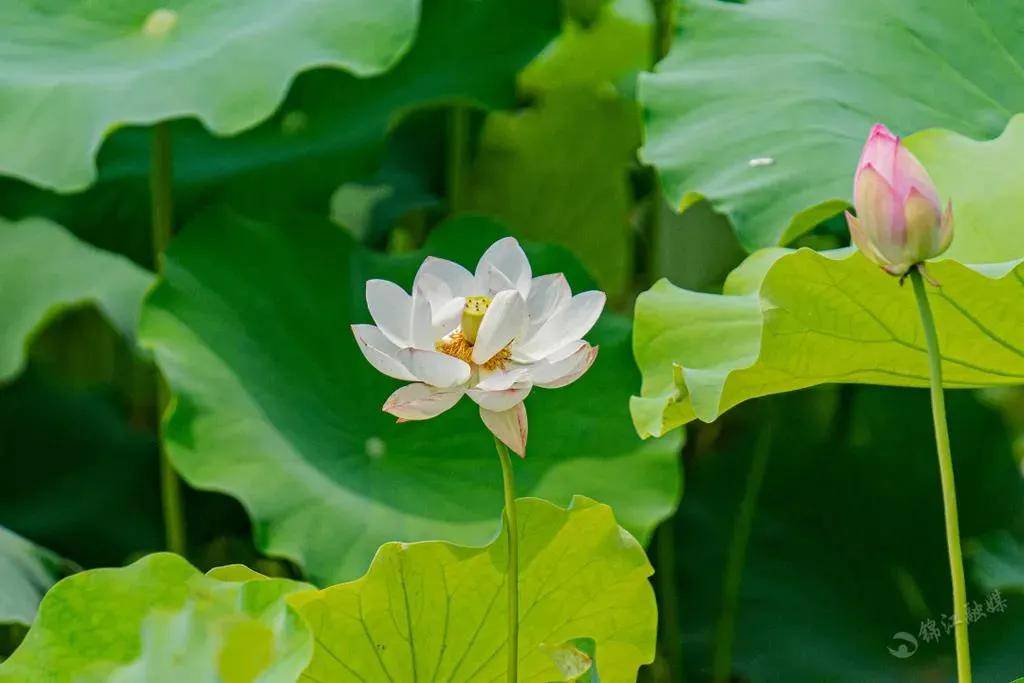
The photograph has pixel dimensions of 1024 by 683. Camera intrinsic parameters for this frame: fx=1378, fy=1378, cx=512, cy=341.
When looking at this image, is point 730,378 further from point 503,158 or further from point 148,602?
point 503,158

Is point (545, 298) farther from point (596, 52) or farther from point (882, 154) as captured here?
point (596, 52)

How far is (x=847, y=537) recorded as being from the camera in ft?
5.82

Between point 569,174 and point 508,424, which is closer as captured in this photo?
point 508,424

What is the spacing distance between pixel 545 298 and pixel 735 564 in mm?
912

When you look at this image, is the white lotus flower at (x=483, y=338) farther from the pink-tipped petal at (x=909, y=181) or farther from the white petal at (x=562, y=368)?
the pink-tipped petal at (x=909, y=181)

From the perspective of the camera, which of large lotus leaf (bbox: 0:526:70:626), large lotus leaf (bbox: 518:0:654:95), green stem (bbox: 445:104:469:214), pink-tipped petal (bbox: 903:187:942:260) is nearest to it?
pink-tipped petal (bbox: 903:187:942:260)

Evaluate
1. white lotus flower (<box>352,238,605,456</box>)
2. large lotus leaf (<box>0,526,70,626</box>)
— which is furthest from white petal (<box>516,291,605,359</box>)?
large lotus leaf (<box>0,526,70,626</box>)

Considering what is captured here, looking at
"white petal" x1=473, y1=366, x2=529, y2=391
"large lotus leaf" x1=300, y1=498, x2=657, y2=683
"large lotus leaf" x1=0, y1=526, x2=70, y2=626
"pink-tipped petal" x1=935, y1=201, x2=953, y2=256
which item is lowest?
"large lotus leaf" x1=0, y1=526, x2=70, y2=626

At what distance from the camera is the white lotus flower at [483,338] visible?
2.49ft

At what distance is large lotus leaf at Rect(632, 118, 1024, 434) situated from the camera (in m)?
0.96

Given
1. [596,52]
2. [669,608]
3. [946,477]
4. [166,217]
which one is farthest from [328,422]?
[596,52]

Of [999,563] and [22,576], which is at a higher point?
[22,576]

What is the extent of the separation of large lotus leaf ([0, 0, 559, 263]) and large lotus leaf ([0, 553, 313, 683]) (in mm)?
937

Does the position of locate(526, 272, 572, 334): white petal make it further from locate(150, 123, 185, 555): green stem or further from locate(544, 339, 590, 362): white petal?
locate(150, 123, 185, 555): green stem
